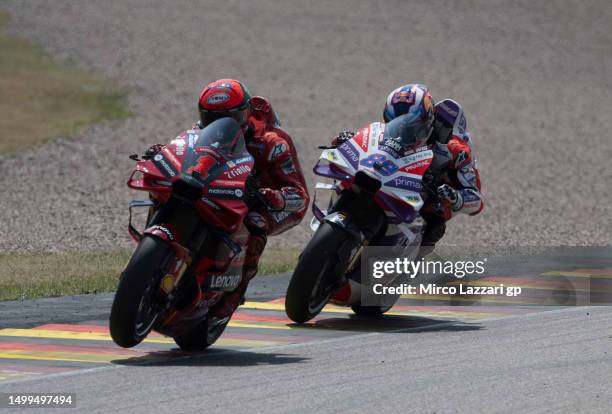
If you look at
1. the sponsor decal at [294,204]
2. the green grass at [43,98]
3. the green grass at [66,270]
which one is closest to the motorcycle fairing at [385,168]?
the sponsor decal at [294,204]

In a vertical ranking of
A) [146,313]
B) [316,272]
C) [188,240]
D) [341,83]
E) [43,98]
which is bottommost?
[146,313]

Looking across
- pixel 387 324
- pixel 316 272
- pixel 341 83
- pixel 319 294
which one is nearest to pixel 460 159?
pixel 387 324

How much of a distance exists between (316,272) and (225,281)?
2.76 ft

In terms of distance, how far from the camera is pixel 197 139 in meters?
7.88

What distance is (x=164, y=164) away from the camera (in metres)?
7.69

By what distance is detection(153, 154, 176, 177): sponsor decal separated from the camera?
7603 millimetres

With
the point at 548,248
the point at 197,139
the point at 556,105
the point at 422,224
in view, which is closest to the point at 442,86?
the point at 556,105

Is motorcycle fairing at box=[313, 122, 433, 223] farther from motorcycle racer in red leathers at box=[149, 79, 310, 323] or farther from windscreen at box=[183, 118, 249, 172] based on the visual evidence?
windscreen at box=[183, 118, 249, 172]

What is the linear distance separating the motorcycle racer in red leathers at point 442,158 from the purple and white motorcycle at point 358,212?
19 cm

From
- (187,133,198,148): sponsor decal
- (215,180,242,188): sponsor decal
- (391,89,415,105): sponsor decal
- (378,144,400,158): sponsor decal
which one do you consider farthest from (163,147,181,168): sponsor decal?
(391,89,415,105): sponsor decal

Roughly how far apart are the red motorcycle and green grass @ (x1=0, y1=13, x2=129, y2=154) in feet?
50.4

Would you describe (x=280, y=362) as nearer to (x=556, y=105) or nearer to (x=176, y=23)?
(x=556, y=105)

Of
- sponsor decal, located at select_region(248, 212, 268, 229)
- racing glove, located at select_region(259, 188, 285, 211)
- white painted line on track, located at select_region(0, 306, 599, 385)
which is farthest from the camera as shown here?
sponsor decal, located at select_region(248, 212, 268, 229)

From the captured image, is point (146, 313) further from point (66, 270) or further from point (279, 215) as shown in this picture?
point (66, 270)
